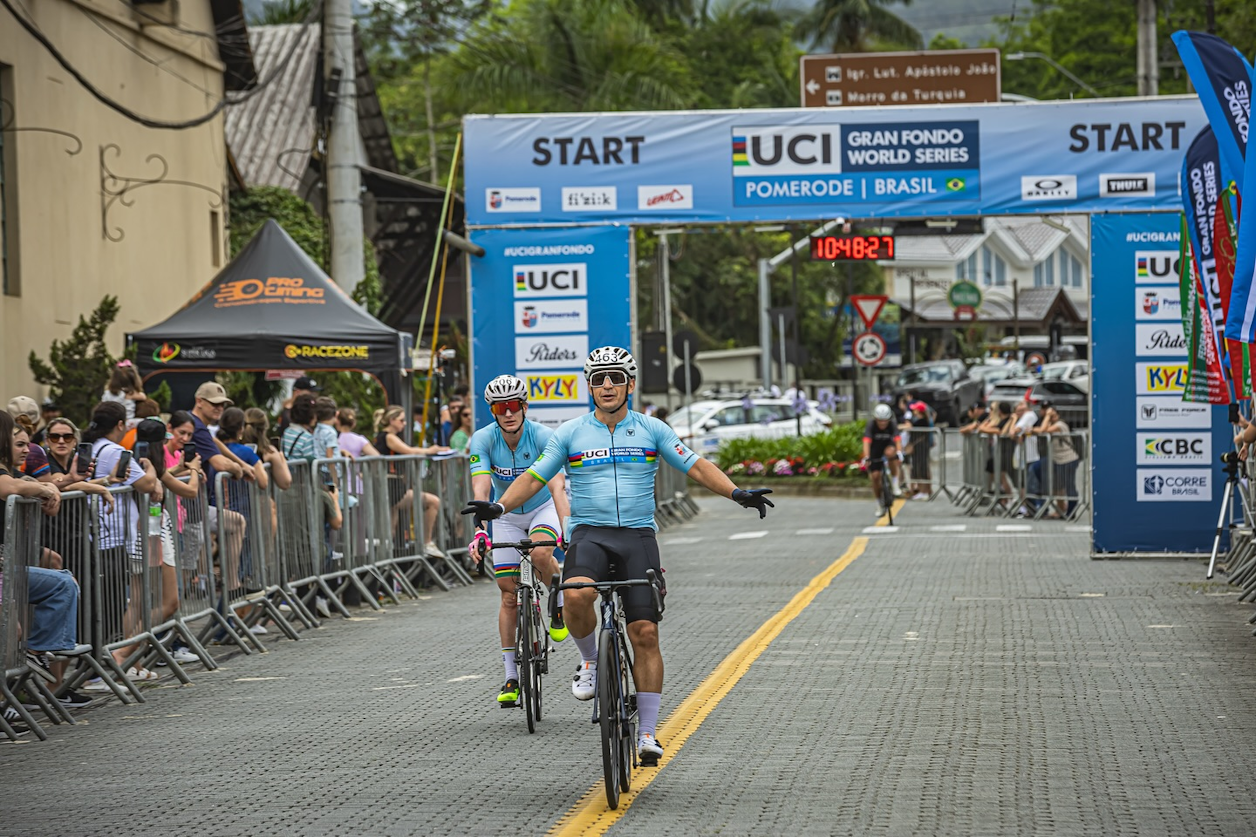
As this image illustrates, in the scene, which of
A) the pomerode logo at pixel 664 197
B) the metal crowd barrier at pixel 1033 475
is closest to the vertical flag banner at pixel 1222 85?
the pomerode logo at pixel 664 197

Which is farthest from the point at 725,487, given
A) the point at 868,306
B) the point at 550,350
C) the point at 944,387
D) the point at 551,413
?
the point at 944,387

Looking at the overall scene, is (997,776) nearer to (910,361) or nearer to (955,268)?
(910,361)

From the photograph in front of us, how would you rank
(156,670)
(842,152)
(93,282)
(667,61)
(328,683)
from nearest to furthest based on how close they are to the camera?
(328,683) → (156,670) → (842,152) → (93,282) → (667,61)

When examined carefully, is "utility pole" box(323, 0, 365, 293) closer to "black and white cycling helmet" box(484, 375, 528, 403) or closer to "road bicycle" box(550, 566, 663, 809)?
"black and white cycling helmet" box(484, 375, 528, 403)

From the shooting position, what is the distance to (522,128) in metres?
20.1

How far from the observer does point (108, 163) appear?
887 inches

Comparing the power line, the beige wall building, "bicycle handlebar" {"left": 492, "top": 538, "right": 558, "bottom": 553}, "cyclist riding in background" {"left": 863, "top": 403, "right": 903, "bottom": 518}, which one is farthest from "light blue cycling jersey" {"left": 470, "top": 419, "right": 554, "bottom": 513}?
"cyclist riding in background" {"left": 863, "top": 403, "right": 903, "bottom": 518}

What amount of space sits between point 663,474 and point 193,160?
8.11m

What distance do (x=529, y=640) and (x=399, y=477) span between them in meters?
7.84

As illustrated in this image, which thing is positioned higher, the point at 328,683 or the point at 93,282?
the point at 93,282

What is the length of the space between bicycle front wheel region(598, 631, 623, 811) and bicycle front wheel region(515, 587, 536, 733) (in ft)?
5.90

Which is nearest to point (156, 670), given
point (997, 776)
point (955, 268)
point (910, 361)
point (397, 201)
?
point (997, 776)

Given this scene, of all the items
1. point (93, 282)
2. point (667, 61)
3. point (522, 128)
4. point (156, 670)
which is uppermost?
point (667, 61)

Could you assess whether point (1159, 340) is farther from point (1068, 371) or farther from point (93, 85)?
point (1068, 371)
